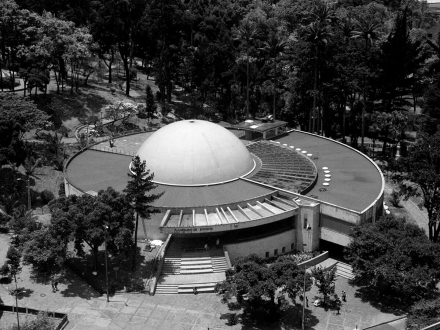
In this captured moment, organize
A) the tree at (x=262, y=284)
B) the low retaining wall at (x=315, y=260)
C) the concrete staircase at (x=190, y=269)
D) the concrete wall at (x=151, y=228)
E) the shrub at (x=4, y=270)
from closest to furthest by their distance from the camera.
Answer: the tree at (x=262, y=284) < the shrub at (x=4, y=270) < the concrete staircase at (x=190, y=269) < the low retaining wall at (x=315, y=260) < the concrete wall at (x=151, y=228)

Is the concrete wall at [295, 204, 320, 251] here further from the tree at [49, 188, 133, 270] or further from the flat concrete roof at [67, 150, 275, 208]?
the tree at [49, 188, 133, 270]

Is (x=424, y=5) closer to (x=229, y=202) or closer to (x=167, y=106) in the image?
(x=167, y=106)

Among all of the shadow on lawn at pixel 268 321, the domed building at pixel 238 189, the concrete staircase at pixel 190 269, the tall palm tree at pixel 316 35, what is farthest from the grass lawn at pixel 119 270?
the tall palm tree at pixel 316 35

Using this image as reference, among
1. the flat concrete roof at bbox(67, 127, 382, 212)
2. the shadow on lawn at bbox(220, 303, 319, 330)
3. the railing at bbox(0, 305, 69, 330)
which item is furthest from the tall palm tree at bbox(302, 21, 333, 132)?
the railing at bbox(0, 305, 69, 330)

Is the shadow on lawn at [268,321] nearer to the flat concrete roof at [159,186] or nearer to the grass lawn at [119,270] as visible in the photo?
the grass lawn at [119,270]

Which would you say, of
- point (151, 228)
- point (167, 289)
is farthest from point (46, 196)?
point (167, 289)

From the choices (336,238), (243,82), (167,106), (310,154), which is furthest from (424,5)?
(336,238)
